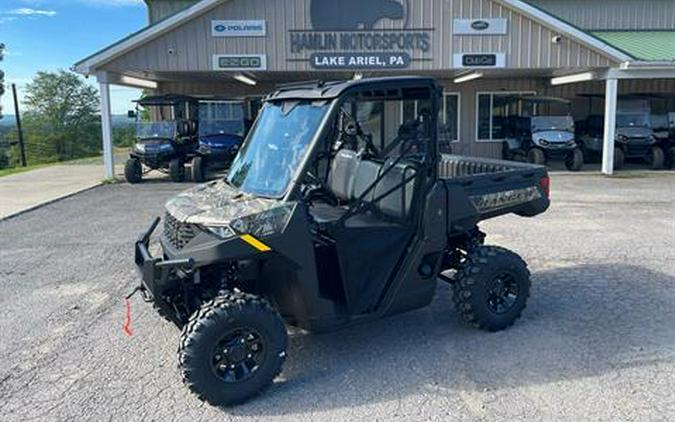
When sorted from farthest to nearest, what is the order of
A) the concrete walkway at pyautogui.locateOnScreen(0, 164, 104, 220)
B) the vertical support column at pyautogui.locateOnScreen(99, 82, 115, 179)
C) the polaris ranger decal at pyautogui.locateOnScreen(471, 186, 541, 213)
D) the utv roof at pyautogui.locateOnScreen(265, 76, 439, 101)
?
the vertical support column at pyautogui.locateOnScreen(99, 82, 115, 179) < the concrete walkway at pyautogui.locateOnScreen(0, 164, 104, 220) < the polaris ranger decal at pyautogui.locateOnScreen(471, 186, 541, 213) < the utv roof at pyautogui.locateOnScreen(265, 76, 439, 101)

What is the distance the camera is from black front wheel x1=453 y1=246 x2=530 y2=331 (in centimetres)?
452

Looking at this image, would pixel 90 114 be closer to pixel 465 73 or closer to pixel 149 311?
pixel 465 73

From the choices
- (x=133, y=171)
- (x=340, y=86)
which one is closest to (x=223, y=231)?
(x=340, y=86)

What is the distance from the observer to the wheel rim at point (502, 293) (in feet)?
15.2

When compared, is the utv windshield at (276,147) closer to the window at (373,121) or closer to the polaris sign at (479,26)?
the window at (373,121)

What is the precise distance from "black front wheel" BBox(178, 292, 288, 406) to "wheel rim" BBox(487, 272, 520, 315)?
189 centimetres

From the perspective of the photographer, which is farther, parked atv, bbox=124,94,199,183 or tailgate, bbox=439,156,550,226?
parked atv, bbox=124,94,199,183

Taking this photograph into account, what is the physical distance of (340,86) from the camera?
3.93 m

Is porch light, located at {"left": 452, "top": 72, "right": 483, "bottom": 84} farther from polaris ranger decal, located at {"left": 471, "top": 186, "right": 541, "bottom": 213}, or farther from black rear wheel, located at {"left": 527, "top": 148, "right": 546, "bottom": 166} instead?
polaris ranger decal, located at {"left": 471, "top": 186, "right": 541, "bottom": 213}

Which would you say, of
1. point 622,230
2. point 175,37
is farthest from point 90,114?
point 622,230

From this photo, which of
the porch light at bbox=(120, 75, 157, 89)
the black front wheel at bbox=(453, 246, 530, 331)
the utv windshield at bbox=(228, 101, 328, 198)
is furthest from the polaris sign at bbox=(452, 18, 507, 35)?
the utv windshield at bbox=(228, 101, 328, 198)

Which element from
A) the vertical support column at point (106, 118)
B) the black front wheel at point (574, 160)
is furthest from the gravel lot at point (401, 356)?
the black front wheel at point (574, 160)

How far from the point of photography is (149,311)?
5312 millimetres

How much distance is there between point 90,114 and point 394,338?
57838 mm
